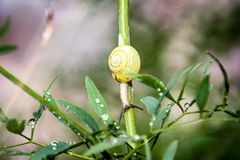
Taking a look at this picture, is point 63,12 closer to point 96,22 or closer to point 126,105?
point 96,22

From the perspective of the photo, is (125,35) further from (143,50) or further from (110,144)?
(143,50)

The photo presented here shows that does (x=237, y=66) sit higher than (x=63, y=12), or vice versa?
(x=63, y=12)

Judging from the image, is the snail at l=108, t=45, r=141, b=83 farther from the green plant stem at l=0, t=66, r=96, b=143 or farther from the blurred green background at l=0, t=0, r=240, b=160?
the blurred green background at l=0, t=0, r=240, b=160

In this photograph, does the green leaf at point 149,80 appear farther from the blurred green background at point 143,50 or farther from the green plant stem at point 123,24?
the blurred green background at point 143,50

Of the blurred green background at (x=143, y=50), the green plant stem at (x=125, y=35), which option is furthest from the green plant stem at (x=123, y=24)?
the blurred green background at (x=143, y=50)

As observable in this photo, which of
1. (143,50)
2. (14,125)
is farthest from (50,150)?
(143,50)

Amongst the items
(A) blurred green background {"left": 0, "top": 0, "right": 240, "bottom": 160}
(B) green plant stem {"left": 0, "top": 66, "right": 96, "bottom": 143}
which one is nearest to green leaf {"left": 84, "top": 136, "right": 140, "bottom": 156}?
(B) green plant stem {"left": 0, "top": 66, "right": 96, "bottom": 143}

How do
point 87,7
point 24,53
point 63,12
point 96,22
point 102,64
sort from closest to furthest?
point 102,64 → point 87,7 → point 96,22 → point 63,12 → point 24,53

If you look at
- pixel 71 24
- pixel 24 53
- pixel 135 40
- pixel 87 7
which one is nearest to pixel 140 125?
pixel 135 40

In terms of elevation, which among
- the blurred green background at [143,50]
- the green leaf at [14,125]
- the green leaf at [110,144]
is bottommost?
the green leaf at [110,144]
